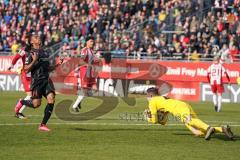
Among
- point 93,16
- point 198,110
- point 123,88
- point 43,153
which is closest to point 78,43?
point 93,16

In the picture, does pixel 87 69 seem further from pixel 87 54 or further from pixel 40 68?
pixel 40 68

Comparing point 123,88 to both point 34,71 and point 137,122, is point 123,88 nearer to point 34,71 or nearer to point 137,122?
point 137,122

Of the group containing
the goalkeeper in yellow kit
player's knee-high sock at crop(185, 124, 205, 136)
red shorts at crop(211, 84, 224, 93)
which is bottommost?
red shorts at crop(211, 84, 224, 93)

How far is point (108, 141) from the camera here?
49.4 ft

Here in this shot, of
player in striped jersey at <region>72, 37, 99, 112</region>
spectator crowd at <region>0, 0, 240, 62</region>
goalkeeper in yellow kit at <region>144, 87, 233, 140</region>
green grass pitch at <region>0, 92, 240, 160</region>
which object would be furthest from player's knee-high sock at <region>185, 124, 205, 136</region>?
spectator crowd at <region>0, 0, 240, 62</region>

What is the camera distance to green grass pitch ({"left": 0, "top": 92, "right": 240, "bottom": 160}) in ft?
42.5

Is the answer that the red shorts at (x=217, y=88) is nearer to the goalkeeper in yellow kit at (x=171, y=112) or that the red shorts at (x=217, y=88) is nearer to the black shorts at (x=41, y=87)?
the black shorts at (x=41, y=87)

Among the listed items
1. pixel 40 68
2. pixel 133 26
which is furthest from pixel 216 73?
pixel 40 68

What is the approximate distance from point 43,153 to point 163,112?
358 cm

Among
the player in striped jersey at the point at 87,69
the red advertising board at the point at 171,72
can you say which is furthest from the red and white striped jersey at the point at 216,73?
the player in striped jersey at the point at 87,69

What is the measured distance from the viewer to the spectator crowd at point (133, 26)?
34.4 meters

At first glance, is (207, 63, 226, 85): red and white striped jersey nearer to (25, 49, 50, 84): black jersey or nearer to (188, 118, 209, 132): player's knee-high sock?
(25, 49, 50, 84): black jersey

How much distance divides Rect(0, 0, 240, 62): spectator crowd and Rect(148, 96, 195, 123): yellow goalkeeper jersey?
57.2 feet

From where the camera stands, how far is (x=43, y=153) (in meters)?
13.0
